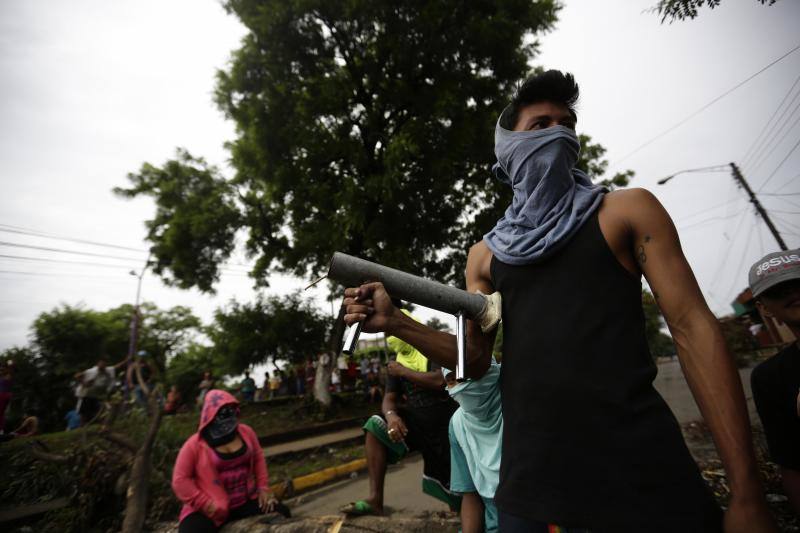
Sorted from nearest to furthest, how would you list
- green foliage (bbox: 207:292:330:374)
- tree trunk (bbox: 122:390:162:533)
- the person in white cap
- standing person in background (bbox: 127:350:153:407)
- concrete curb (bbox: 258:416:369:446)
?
the person in white cap < tree trunk (bbox: 122:390:162:533) < standing person in background (bbox: 127:350:153:407) < concrete curb (bbox: 258:416:369:446) < green foliage (bbox: 207:292:330:374)

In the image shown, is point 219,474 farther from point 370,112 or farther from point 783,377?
point 370,112

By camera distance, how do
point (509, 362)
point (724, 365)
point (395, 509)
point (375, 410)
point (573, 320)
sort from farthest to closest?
point (375, 410) → point (395, 509) → point (509, 362) → point (573, 320) → point (724, 365)

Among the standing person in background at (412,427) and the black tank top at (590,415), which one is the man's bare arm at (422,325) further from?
the standing person in background at (412,427)

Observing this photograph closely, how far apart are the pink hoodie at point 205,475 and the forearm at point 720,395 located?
383 centimetres

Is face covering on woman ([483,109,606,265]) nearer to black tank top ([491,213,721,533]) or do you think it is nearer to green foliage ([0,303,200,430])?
black tank top ([491,213,721,533])

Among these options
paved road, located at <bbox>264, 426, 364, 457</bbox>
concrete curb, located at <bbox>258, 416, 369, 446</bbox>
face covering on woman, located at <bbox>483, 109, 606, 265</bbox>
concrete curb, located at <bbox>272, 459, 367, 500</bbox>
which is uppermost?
face covering on woman, located at <bbox>483, 109, 606, 265</bbox>

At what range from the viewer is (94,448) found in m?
4.95

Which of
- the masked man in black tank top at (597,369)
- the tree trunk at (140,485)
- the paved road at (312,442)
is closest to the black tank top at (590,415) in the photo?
the masked man in black tank top at (597,369)

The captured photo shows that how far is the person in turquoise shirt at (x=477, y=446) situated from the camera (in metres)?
2.02

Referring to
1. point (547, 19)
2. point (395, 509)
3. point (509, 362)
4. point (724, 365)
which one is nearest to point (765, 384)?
point (724, 365)

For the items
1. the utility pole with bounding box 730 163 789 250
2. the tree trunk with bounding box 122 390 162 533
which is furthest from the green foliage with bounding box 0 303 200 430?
the utility pole with bounding box 730 163 789 250

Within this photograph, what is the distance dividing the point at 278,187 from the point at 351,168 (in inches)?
84.1

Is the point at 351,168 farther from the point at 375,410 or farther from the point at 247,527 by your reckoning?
the point at 247,527

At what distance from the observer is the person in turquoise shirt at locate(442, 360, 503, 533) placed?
2018 millimetres
